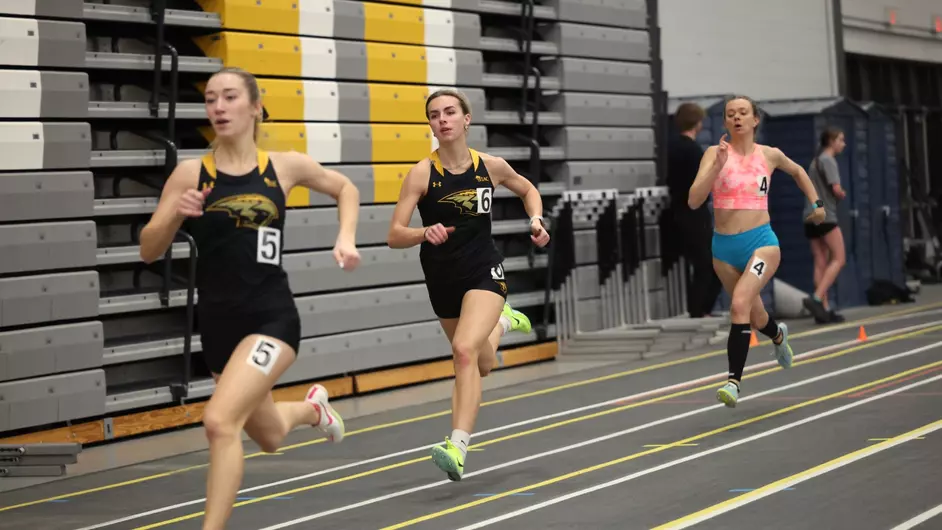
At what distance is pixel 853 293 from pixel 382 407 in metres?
8.84

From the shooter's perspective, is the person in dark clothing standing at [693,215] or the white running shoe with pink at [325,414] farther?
the person in dark clothing standing at [693,215]

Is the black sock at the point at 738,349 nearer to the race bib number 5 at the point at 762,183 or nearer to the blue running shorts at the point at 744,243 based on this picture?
the blue running shorts at the point at 744,243

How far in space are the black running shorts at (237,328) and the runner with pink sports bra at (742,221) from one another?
4.76 metres

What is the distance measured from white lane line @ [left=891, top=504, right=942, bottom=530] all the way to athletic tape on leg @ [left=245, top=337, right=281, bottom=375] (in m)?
2.74

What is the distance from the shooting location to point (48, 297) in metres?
10.4

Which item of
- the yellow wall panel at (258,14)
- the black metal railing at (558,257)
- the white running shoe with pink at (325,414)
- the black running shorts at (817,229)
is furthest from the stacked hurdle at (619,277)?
the white running shoe with pink at (325,414)

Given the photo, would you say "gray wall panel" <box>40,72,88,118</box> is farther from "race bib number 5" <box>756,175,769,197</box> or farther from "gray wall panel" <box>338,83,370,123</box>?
"race bib number 5" <box>756,175,769,197</box>

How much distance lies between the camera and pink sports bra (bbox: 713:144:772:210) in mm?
10703

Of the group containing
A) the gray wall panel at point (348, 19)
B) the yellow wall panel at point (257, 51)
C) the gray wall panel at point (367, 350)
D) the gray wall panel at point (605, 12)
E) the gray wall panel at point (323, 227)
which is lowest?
the gray wall panel at point (367, 350)

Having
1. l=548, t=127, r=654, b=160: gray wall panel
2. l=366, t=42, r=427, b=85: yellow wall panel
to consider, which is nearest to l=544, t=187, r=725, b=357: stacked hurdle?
l=548, t=127, r=654, b=160: gray wall panel

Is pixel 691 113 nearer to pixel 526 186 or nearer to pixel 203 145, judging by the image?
pixel 203 145

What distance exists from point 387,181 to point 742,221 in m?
3.94

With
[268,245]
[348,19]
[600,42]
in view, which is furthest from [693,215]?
[268,245]

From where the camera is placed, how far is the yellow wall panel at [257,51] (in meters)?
11.8
